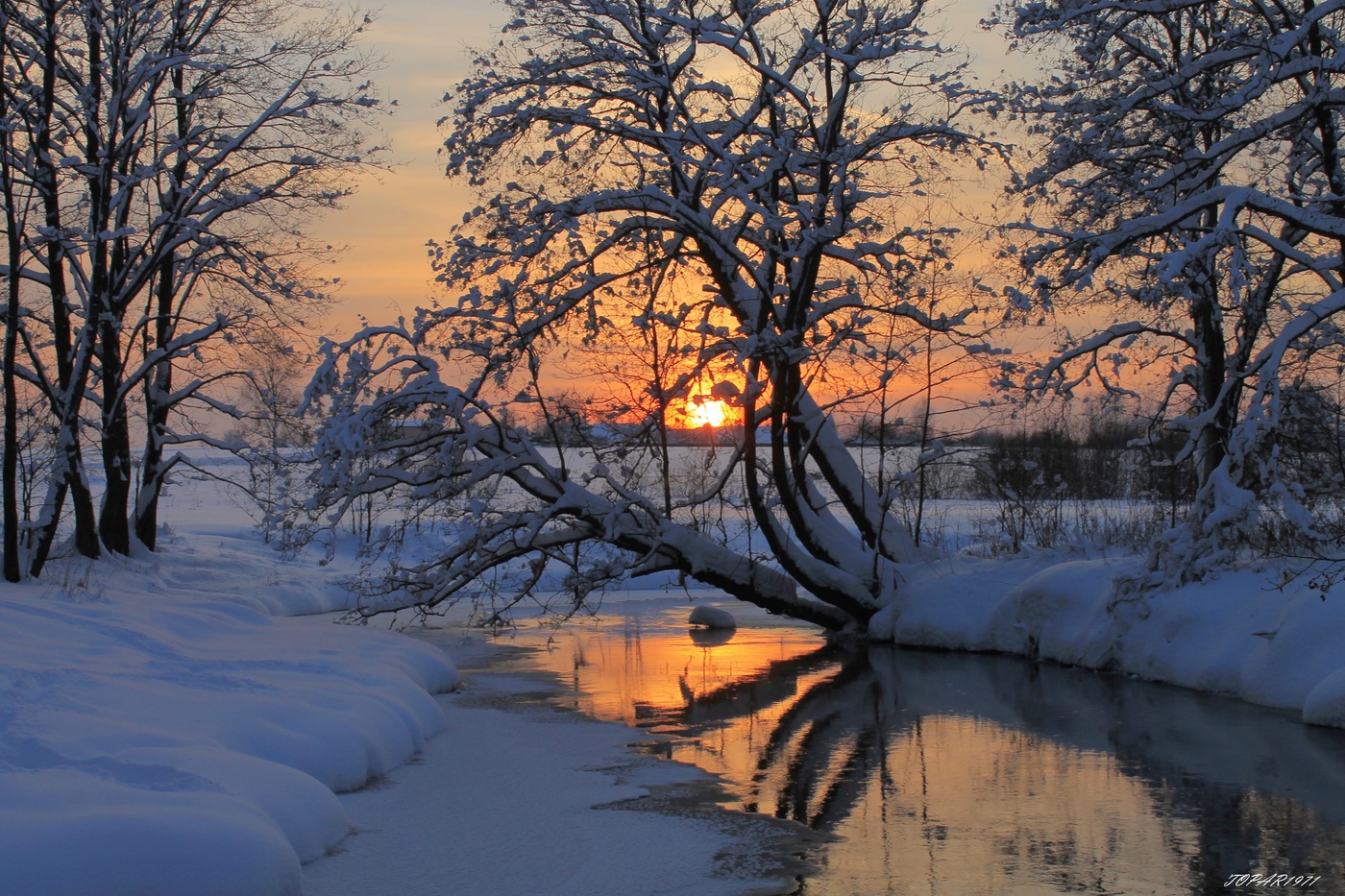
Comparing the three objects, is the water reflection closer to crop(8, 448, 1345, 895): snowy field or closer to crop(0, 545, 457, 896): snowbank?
crop(8, 448, 1345, 895): snowy field

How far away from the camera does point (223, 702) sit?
7.73m

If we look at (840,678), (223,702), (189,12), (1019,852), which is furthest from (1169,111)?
(189,12)

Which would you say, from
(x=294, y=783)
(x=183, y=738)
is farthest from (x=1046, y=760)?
(x=183, y=738)

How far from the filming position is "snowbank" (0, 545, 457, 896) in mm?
4777

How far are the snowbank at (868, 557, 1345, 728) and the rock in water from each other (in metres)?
2.68

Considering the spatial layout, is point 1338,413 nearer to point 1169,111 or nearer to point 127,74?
point 1169,111

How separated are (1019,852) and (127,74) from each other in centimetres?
1617

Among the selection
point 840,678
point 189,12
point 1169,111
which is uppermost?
point 189,12

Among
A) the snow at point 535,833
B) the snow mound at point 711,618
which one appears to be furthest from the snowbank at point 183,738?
the snow mound at point 711,618

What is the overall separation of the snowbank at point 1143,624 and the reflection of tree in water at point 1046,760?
0.39m

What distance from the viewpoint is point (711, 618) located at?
18672mm

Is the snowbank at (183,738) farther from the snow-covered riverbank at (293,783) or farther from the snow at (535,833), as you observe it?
the snow at (535,833)
